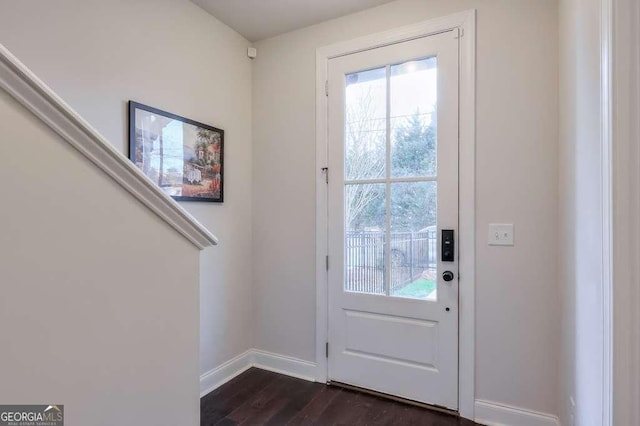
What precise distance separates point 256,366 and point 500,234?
2091 mm

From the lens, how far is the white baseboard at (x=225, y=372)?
2308 millimetres

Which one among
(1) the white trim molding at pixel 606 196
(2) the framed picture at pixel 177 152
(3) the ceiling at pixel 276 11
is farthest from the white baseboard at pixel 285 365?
(3) the ceiling at pixel 276 11

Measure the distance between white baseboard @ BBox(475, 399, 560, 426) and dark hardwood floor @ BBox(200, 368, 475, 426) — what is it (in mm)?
92

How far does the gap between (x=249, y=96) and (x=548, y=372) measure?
2.79 meters

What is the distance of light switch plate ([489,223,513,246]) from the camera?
1.95 m

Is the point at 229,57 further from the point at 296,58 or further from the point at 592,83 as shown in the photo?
the point at 592,83

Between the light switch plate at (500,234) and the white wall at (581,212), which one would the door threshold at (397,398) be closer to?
the white wall at (581,212)

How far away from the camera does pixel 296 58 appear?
2598 millimetres

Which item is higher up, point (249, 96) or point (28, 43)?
point (249, 96)

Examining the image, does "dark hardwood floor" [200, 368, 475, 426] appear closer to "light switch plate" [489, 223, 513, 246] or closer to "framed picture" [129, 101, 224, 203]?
"light switch plate" [489, 223, 513, 246]

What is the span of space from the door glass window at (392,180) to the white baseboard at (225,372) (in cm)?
107
